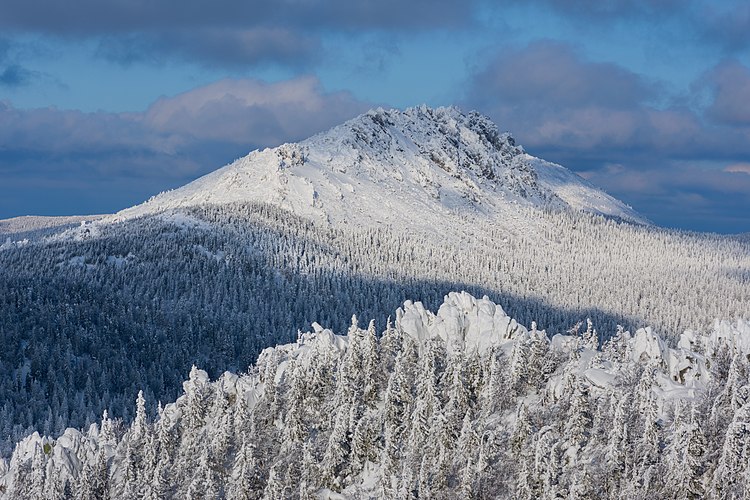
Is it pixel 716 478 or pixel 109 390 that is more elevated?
pixel 716 478

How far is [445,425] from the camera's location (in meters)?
69.3

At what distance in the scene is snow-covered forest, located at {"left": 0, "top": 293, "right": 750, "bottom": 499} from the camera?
58594 mm

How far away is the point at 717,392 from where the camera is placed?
62.5 metres

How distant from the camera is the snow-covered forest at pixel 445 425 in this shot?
2307 inches

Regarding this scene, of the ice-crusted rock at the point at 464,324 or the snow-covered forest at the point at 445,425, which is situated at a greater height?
the ice-crusted rock at the point at 464,324

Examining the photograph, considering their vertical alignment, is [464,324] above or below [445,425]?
above

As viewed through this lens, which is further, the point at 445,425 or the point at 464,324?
the point at 464,324

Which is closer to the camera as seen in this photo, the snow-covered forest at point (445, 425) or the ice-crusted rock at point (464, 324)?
the snow-covered forest at point (445, 425)

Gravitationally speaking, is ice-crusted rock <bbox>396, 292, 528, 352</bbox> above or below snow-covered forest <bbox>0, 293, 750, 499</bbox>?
above

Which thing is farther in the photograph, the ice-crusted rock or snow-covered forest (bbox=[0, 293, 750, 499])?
the ice-crusted rock

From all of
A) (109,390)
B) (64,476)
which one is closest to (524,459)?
(64,476)

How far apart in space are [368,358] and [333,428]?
8892 mm

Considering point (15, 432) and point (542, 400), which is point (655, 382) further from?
point (15, 432)

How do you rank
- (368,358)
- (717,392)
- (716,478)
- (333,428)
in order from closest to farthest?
(716,478) < (717,392) < (333,428) < (368,358)
